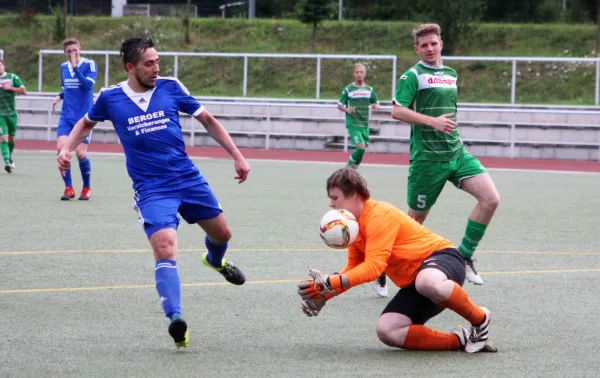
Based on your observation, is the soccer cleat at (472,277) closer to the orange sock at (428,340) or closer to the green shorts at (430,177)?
the green shorts at (430,177)

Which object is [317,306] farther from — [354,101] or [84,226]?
[354,101]

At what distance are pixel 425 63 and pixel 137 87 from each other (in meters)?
2.62

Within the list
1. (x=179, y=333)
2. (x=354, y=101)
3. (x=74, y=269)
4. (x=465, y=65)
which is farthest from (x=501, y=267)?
(x=465, y=65)

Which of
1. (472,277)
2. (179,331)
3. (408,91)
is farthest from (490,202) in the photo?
(179,331)

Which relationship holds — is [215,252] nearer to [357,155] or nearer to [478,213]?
[478,213]

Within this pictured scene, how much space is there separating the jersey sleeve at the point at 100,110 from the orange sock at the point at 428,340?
7.73 ft

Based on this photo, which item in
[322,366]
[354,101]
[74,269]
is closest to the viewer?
[322,366]

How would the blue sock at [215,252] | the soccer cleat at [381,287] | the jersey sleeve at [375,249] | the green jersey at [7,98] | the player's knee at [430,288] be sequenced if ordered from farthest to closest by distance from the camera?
1. the green jersey at [7,98]
2. the soccer cleat at [381,287]
3. the blue sock at [215,252]
4. the player's knee at [430,288]
5. the jersey sleeve at [375,249]

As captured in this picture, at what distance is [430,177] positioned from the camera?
28.9 ft

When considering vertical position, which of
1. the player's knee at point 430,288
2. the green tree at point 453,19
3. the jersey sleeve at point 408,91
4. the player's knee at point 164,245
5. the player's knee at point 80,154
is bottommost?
the player's knee at point 80,154

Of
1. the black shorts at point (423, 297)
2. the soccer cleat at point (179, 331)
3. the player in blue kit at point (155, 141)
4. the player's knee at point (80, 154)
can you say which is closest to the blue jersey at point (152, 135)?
the player in blue kit at point (155, 141)

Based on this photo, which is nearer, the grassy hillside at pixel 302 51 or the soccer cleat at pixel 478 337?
the soccer cleat at pixel 478 337

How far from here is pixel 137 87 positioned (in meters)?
7.05

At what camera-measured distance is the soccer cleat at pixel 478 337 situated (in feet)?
20.7
